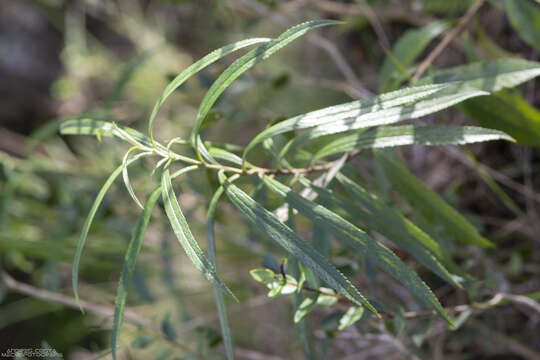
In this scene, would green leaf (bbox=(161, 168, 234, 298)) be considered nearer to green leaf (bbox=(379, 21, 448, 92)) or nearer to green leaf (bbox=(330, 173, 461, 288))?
green leaf (bbox=(330, 173, 461, 288))

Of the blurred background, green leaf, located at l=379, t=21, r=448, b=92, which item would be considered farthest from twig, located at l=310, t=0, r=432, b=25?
green leaf, located at l=379, t=21, r=448, b=92

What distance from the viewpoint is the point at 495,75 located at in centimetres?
57

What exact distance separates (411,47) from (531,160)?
1.67 feet

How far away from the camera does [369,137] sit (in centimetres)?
49

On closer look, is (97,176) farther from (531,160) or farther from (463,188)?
(531,160)

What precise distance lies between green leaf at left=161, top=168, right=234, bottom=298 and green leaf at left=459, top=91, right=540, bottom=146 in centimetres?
44

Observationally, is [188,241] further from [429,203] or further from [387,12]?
[387,12]

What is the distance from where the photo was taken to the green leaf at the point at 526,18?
69 cm

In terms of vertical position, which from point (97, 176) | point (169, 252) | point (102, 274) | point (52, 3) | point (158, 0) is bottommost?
point (102, 274)

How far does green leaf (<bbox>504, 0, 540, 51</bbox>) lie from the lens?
0.69 metres

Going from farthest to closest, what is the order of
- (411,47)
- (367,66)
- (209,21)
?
(209,21) → (367,66) → (411,47)

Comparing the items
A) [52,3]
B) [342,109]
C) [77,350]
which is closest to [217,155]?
[342,109]

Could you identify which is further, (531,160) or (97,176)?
(97,176)

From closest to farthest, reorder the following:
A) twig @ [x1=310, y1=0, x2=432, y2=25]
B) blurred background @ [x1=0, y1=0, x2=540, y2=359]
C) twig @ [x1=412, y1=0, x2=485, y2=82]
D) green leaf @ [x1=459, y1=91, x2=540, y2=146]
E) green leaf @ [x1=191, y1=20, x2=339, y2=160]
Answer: green leaf @ [x1=191, y1=20, x2=339, y2=160] → green leaf @ [x1=459, y1=91, x2=540, y2=146] → twig @ [x1=412, y1=0, x2=485, y2=82] → blurred background @ [x1=0, y1=0, x2=540, y2=359] → twig @ [x1=310, y1=0, x2=432, y2=25]
